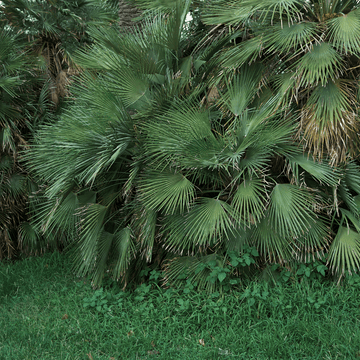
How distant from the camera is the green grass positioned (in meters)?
3.86

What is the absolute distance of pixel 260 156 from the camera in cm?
434

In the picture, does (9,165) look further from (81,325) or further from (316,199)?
(316,199)

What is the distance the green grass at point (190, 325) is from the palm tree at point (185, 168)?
0.27m

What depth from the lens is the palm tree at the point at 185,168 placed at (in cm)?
437

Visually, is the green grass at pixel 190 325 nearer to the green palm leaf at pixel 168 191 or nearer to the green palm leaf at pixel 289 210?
the green palm leaf at pixel 289 210

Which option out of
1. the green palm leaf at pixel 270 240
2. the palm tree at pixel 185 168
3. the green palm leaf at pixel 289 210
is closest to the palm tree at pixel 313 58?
the palm tree at pixel 185 168

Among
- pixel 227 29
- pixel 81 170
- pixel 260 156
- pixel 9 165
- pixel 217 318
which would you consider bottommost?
pixel 217 318

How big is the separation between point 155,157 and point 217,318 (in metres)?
1.67

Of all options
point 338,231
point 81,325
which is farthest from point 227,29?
point 81,325

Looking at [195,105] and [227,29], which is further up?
[227,29]

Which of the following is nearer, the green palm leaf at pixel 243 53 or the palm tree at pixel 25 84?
the green palm leaf at pixel 243 53

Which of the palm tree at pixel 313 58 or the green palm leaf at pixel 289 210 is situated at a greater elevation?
the palm tree at pixel 313 58

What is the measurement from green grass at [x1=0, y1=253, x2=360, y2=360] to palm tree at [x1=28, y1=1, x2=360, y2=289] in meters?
0.27

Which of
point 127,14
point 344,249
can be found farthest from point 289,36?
point 127,14
